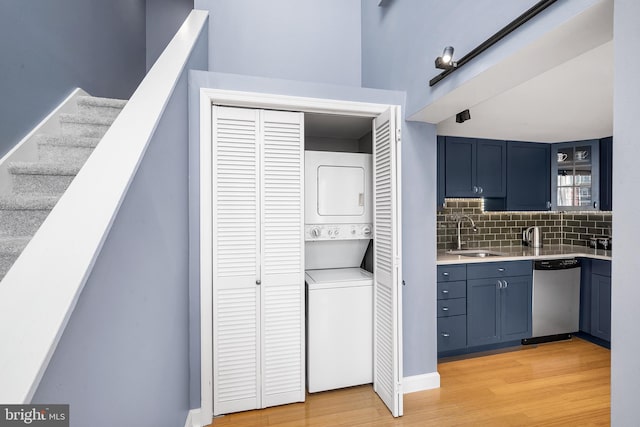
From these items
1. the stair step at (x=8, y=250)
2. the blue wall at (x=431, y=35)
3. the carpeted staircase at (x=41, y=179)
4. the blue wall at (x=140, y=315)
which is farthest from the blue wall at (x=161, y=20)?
the stair step at (x=8, y=250)

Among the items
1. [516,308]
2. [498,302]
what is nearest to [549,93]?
[498,302]

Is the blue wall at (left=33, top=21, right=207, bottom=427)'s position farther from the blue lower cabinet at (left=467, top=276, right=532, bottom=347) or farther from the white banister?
the blue lower cabinet at (left=467, top=276, right=532, bottom=347)

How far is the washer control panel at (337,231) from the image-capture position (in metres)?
2.47

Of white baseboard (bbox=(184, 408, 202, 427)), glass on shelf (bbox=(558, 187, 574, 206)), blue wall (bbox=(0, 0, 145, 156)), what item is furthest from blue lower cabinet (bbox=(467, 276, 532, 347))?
blue wall (bbox=(0, 0, 145, 156))

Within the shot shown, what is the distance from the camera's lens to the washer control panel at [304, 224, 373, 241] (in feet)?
8.11

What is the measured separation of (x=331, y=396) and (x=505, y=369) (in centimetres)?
164

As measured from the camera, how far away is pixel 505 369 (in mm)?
2736

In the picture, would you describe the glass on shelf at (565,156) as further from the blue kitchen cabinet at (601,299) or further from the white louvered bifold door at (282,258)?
the white louvered bifold door at (282,258)

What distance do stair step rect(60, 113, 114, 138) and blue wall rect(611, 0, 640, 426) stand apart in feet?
9.07

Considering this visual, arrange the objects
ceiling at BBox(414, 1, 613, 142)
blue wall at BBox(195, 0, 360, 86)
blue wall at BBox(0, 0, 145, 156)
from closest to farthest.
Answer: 1. ceiling at BBox(414, 1, 613, 142)
2. blue wall at BBox(0, 0, 145, 156)
3. blue wall at BBox(195, 0, 360, 86)

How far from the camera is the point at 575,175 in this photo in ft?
11.8

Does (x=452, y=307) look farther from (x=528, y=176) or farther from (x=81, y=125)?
(x=81, y=125)

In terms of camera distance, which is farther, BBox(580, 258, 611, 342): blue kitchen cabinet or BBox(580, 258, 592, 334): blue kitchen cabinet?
BBox(580, 258, 592, 334): blue kitchen cabinet

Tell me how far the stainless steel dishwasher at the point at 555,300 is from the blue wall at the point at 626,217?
265 centimetres
